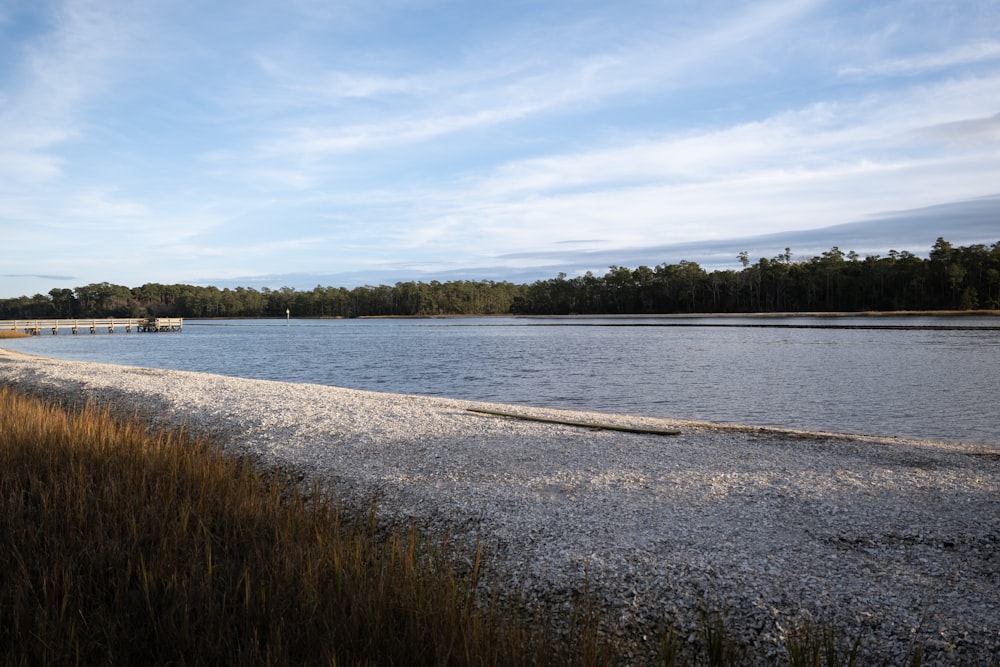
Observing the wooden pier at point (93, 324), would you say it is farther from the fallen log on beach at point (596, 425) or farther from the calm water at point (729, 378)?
the fallen log on beach at point (596, 425)

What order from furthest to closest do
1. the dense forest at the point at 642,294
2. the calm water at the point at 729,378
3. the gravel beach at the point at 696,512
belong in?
the dense forest at the point at 642,294 → the calm water at the point at 729,378 → the gravel beach at the point at 696,512

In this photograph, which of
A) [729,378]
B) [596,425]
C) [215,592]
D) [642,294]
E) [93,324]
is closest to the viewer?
[215,592]

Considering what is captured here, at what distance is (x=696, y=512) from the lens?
630 cm

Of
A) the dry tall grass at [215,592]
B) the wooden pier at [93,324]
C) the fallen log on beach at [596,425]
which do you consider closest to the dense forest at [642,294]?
the wooden pier at [93,324]

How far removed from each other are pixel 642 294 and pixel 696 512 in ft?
401

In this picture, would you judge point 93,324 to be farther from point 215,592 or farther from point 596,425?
point 215,592

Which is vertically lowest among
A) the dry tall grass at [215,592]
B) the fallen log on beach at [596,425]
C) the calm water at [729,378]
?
the calm water at [729,378]

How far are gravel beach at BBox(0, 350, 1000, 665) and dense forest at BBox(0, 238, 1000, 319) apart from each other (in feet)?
298

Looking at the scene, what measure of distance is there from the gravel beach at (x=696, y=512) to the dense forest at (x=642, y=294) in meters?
90.7

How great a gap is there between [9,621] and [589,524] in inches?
173

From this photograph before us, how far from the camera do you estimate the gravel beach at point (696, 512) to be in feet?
14.2

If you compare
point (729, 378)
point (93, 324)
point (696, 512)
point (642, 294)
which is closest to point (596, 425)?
point (696, 512)

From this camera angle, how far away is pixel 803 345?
39.5m

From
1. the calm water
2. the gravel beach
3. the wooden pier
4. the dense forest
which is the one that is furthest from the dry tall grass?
the dense forest
